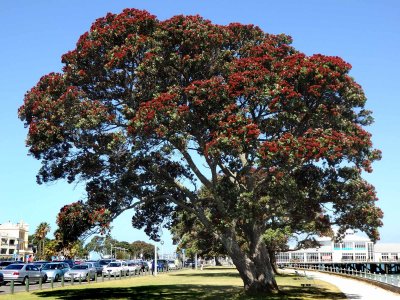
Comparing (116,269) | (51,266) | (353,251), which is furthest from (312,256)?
(51,266)

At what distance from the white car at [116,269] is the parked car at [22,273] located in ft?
50.5

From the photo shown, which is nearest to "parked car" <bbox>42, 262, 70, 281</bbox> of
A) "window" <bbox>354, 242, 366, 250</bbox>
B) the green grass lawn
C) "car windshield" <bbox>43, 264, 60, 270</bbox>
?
"car windshield" <bbox>43, 264, 60, 270</bbox>

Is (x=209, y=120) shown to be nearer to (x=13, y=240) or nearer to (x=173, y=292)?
(x=173, y=292)

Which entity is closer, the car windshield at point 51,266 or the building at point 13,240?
the car windshield at point 51,266

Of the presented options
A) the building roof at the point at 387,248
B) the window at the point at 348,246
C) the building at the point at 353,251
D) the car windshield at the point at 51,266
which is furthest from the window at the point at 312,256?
the car windshield at the point at 51,266

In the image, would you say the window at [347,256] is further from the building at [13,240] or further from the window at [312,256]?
the building at [13,240]

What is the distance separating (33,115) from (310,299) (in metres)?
17.0

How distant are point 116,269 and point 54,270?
47.3 ft

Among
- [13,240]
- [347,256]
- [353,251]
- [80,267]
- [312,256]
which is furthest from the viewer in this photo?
[312,256]

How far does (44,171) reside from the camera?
25.3 metres

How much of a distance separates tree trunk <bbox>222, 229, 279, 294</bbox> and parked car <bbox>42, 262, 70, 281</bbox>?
23.0m

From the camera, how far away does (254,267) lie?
2622 cm

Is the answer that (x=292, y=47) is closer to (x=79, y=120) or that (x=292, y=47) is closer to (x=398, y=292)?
(x=79, y=120)

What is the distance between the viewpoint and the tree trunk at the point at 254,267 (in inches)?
1007
